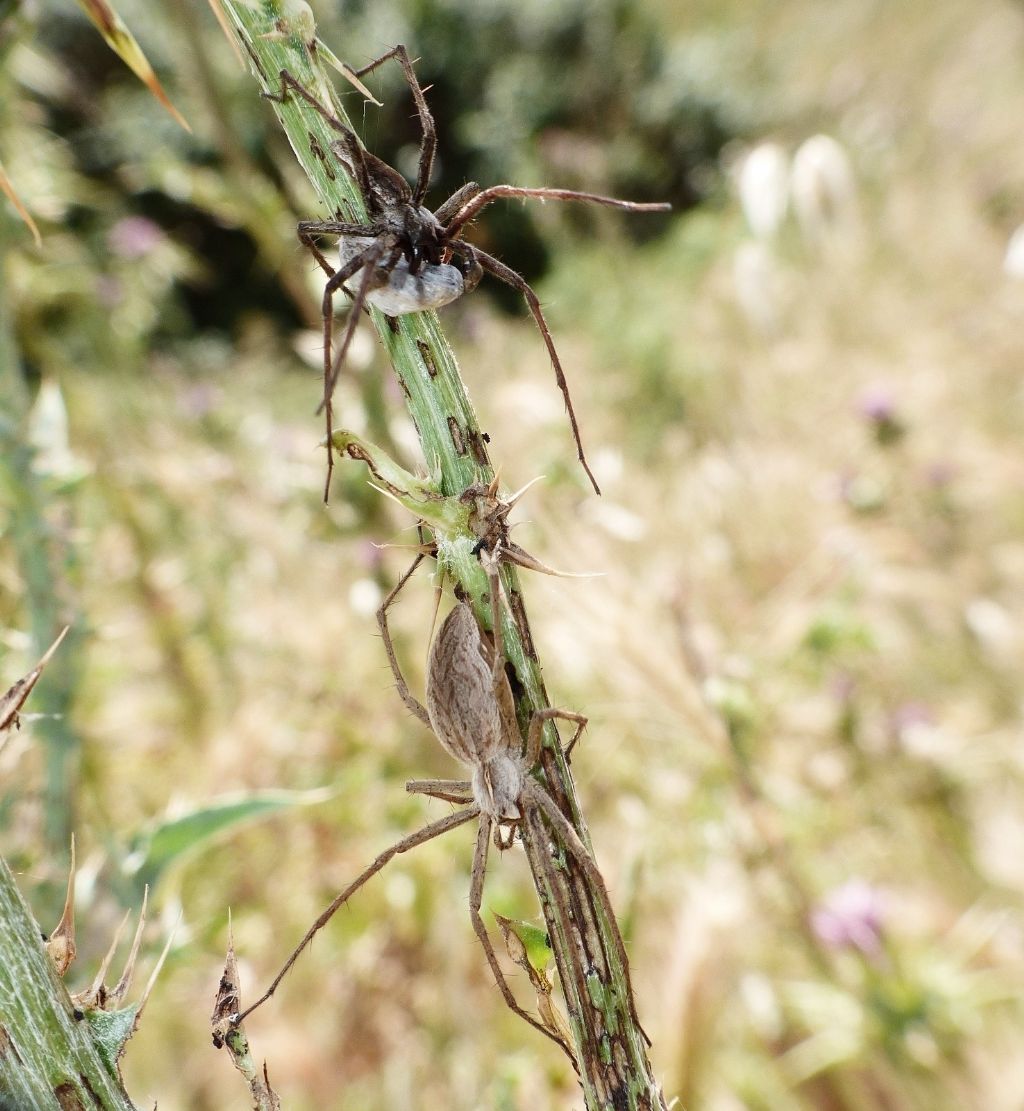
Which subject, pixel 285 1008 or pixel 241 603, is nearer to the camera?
pixel 285 1008

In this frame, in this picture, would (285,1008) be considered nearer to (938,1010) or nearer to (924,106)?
(938,1010)

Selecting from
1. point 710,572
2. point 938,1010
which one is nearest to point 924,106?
point 710,572

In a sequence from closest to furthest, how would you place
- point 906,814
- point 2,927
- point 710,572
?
point 2,927 < point 906,814 < point 710,572

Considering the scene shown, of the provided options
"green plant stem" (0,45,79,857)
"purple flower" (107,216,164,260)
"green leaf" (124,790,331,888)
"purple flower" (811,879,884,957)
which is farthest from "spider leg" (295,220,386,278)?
"purple flower" (107,216,164,260)

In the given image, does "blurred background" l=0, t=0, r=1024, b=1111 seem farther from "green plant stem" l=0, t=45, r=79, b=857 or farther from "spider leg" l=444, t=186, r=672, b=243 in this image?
"spider leg" l=444, t=186, r=672, b=243

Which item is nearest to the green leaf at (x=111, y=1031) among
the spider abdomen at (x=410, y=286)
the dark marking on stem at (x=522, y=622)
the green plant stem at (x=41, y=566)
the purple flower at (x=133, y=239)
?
the dark marking on stem at (x=522, y=622)

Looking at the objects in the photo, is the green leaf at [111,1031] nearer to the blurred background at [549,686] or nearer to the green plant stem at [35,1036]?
the green plant stem at [35,1036]

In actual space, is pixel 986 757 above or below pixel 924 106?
below
